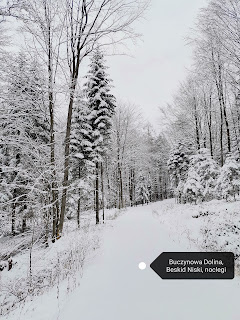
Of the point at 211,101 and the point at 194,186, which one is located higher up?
the point at 211,101


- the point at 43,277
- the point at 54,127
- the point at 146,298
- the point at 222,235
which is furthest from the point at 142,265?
Result: the point at 54,127

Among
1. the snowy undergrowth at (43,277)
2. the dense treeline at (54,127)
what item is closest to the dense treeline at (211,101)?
the dense treeline at (54,127)

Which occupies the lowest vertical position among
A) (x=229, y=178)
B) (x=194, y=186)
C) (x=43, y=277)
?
(x=43, y=277)

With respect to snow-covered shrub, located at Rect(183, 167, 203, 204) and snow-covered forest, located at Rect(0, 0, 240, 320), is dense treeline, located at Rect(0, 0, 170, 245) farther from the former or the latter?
snow-covered shrub, located at Rect(183, 167, 203, 204)

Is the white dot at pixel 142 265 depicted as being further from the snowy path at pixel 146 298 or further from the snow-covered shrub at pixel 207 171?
the snow-covered shrub at pixel 207 171

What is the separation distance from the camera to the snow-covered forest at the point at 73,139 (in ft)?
16.4

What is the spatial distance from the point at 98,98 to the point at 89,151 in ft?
14.3

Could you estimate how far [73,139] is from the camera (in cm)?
1493

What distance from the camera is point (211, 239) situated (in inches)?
270

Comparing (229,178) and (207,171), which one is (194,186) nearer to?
(207,171)

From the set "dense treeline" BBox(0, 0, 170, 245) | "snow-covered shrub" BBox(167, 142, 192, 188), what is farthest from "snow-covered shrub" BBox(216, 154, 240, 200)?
"snow-covered shrub" BBox(167, 142, 192, 188)

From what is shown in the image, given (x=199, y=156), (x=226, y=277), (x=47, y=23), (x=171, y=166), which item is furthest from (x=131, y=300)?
(x=171, y=166)

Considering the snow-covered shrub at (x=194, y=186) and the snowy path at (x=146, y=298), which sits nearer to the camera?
the snowy path at (x=146, y=298)

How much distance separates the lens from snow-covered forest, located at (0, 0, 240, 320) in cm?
499
